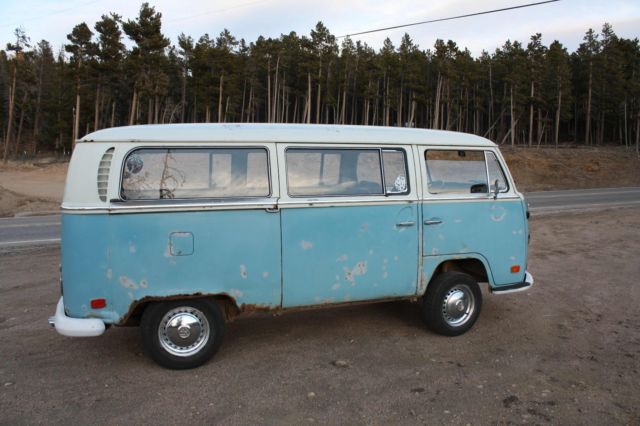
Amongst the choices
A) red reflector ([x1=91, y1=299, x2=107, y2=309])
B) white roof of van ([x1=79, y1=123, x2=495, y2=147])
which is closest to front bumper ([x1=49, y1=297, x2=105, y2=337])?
red reflector ([x1=91, y1=299, x2=107, y2=309])

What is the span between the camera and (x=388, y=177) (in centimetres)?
527

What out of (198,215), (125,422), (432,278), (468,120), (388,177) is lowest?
(125,422)

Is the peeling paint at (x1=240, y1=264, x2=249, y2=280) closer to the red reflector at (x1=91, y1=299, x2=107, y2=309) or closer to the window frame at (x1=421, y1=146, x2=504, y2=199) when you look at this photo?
the red reflector at (x1=91, y1=299, x2=107, y2=309)

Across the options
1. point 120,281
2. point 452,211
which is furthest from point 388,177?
point 120,281

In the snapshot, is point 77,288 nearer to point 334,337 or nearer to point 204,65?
point 334,337

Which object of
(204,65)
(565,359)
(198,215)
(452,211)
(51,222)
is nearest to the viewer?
(198,215)

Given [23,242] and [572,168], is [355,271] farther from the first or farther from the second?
[572,168]

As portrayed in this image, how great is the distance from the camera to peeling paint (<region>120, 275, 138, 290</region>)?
4324 millimetres

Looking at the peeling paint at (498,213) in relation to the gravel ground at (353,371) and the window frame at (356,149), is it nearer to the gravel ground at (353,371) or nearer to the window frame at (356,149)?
the window frame at (356,149)

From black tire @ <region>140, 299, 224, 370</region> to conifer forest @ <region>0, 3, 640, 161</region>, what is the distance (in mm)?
48591

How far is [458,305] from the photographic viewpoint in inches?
223

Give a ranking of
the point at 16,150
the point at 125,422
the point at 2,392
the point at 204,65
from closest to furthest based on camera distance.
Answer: the point at 125,422 < the point at 2,392 < the point at 204,65 < the point at 16,150

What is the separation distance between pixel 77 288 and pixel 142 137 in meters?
1.40

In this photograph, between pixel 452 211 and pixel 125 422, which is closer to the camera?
pixel 125 422
